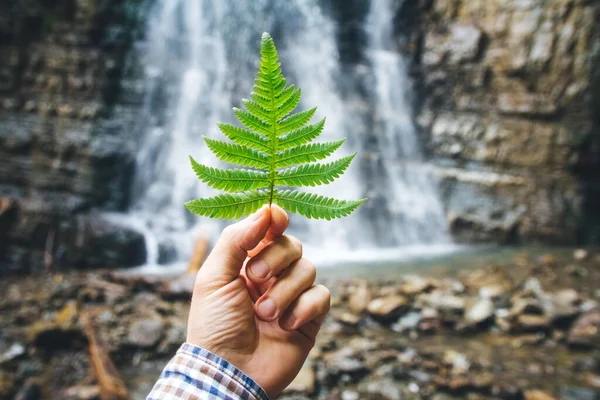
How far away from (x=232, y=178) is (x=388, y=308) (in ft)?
16.1

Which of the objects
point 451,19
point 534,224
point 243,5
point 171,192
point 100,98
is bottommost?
point 534,224

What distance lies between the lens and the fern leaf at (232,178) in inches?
36.6

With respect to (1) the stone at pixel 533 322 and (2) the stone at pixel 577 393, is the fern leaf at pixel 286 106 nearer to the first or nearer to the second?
(2) the stone at pixel 577 393

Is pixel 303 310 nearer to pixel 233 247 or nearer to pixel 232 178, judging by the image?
pixel 233 247

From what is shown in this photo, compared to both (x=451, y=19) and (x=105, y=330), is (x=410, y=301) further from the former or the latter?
(x=451, y=19)

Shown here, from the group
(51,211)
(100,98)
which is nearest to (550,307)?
(51,211)

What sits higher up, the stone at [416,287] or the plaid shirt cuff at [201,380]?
the plaid shirt cuff at [201,380]

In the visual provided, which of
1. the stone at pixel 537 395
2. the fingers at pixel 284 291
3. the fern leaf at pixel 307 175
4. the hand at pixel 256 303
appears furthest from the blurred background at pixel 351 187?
the fern leaf at pixel 307 175

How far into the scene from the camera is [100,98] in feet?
→ 36.3

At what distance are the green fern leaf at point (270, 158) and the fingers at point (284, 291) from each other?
10.0 inches

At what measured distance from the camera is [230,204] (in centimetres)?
96

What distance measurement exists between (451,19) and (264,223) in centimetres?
1474

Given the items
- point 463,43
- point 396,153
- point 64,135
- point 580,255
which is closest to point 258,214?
point 580,255

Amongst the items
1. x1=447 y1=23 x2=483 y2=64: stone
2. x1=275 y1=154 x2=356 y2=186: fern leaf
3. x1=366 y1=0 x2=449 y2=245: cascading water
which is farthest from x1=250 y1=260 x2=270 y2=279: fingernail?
x1=447 y1=23 x2=483 y2=64: stone
